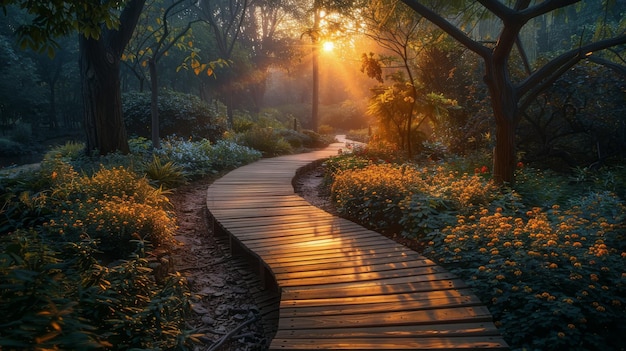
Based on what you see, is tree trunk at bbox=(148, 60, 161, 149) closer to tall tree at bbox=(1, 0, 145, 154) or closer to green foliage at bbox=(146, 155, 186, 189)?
tall tree at bbox=(1, 0, 145, 154)

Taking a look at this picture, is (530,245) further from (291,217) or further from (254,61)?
(254,61)

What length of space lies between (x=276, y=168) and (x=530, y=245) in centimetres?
874

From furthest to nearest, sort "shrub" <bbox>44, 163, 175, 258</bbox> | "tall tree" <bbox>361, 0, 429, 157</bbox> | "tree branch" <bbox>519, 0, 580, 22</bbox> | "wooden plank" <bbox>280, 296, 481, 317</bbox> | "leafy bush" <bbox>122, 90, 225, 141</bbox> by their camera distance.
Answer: "leafy bush" <bbox>122, 90, 225, 141</bbox> < "tall tree" <bbox>361, 0, 429, 157</bbox> < "tree branch" <bbox>519, 0, 580, 22</bbox> < "shrub" <bbox>44, 163, 175, 258</bbox> < "wooden plank" <bbox>280, 296, 481, 317</bbox>

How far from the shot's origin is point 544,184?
7.61 m

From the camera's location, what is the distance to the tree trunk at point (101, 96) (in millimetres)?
9289

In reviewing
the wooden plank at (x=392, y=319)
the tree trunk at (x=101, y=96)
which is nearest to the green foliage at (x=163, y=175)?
the tree trunk at (x=101, y=96)

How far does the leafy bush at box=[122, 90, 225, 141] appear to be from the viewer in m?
15.6

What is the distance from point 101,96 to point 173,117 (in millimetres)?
6533

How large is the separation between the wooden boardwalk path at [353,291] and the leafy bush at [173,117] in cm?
1072

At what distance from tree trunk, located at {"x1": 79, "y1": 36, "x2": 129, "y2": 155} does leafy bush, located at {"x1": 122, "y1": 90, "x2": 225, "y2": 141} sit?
6008 millimetres

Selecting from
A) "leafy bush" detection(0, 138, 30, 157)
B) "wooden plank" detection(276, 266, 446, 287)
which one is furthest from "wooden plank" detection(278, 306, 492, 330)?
"leafy bush" detection(0, 138, 30, 157)

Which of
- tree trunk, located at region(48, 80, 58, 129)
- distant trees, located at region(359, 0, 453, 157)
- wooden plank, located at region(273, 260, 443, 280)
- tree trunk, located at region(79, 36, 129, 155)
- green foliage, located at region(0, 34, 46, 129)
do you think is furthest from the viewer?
tree trunk, located at region(48, 80, 58, 129)

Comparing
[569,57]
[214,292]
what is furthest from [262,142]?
Result: [214,292]

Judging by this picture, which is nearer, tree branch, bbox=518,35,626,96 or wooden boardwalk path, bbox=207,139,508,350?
wooden boardwalk path, bbox=207,139,508,350
